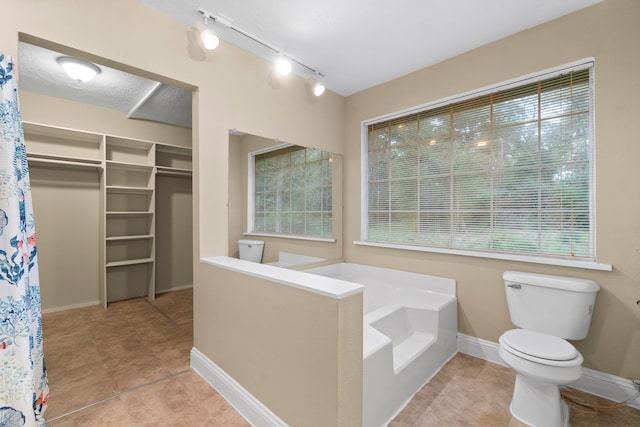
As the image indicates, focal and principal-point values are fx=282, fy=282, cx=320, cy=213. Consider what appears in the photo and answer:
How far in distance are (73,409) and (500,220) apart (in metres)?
3.14

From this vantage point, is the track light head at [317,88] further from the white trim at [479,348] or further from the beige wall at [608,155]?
the white trim at [479,348]

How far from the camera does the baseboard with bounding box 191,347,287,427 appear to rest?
1.48 metres

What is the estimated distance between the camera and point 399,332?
7.13ft

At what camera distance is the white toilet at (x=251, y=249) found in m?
2.33

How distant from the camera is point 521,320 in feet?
6.44

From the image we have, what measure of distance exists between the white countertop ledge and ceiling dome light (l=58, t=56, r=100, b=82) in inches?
81.9

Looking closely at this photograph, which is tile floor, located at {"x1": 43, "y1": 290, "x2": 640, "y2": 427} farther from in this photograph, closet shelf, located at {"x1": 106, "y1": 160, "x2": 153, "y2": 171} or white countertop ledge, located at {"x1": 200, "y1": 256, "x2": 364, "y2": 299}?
closet shelf, located at {"x1": 106, "y1": 160, "x2": 153, "y2": 171}

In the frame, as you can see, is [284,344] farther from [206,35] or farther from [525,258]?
[206,35]

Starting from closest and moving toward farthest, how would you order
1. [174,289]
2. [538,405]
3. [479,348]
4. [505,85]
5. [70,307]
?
[538,405]
[505,85]
[479,348]
[70,307]
[174,289]

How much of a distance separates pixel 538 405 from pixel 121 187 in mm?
4344

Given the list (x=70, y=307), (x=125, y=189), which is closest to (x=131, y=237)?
(x=125, y=189)

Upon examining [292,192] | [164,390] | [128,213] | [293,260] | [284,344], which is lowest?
[164,390]

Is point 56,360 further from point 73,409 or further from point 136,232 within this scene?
point 136,232

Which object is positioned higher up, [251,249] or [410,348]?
[251,249]
